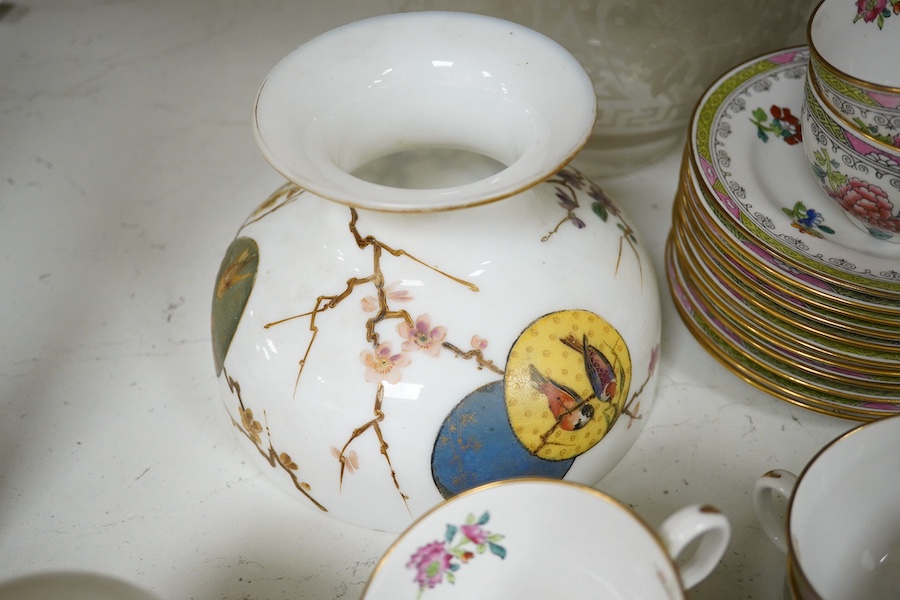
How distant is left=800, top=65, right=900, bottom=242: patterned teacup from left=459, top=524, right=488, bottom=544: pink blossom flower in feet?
1.30

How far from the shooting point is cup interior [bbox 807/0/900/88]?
0.80 metres

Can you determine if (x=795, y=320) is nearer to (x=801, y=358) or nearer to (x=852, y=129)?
(x=801, y=358)

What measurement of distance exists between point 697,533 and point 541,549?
A: 0.13 m

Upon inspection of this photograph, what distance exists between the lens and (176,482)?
0.78 m

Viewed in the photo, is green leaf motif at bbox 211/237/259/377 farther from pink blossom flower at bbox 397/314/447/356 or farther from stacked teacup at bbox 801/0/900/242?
stacked teacup at bbox 801/0/900/242

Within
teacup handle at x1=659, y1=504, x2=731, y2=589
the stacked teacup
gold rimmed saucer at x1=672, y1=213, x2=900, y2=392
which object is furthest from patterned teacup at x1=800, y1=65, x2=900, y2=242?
teacup handle at x1=659, y1=504, x2=731, y2=589

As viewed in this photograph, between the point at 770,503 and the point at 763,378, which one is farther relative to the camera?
the point at 763,378

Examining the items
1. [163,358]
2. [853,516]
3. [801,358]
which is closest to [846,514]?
[853,516]

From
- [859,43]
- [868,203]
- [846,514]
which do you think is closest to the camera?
[846,514]

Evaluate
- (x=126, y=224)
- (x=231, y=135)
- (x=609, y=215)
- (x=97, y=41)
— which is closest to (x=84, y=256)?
(x=126, y=224)

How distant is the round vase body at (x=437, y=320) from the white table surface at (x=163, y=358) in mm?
77

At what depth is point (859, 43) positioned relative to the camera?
825 millimetres

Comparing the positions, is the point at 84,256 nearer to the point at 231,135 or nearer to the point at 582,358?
the point at 231,135

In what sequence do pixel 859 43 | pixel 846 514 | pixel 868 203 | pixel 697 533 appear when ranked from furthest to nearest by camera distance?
pixel 859 43
pixel 868 203
pixel 846 514
pixel 697 533
